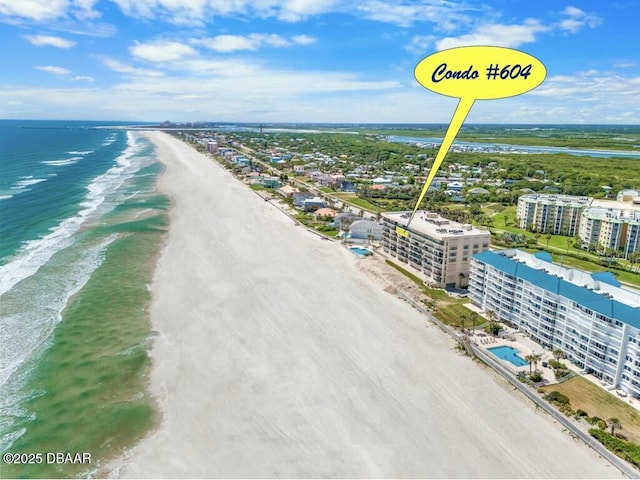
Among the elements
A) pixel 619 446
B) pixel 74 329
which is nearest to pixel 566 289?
pixel 619 446

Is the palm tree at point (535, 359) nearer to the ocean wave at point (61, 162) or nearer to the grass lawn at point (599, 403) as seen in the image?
the grass lawn at point (599, 403)

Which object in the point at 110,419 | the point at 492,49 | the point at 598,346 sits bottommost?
the point at 110,419

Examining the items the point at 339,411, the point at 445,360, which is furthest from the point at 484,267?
the point at 339,411

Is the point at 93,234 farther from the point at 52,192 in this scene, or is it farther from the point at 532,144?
the point at 532,144

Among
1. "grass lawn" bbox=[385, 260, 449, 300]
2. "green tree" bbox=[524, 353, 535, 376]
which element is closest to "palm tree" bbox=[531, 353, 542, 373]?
"green tree" bbox=[524, 353, 535, 376]

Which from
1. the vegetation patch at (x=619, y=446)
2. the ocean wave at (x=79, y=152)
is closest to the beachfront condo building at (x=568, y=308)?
the vegetation patch at (x=619, y=446)

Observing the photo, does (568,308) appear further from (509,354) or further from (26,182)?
(26,182)
